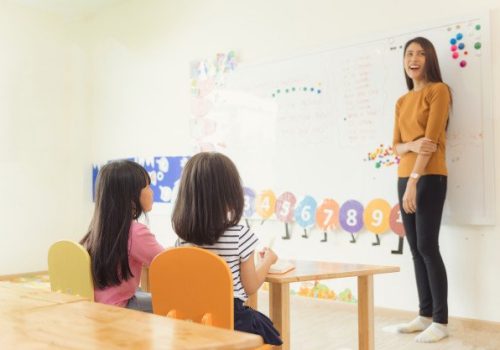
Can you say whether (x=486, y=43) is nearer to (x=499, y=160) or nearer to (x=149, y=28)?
(x=499, y=160)

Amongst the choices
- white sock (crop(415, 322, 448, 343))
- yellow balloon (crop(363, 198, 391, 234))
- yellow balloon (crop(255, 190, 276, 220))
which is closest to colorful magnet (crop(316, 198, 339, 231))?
yellow balloon (crop(363, 198, 391, 234))

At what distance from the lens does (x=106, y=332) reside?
676mm

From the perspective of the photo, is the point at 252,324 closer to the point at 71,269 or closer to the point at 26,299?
the point at 71,269

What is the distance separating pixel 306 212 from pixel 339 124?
0.61m

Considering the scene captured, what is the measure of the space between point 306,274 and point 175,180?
118 inches

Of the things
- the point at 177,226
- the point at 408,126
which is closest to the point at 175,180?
the point at 408,126

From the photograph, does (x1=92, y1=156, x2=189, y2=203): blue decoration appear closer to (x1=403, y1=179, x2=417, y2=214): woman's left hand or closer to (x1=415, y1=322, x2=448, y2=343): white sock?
(x1=403, y1=179, x2=417, y2=214): woman's left hand

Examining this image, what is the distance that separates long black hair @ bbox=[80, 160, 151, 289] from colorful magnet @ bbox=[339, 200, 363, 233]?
1.75m

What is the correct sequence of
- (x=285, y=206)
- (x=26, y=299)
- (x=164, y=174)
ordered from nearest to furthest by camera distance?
1. (x=26, y=299)
2. (x=285, y=206)
3. (x=164, y=174)

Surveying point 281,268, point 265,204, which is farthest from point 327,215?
point 281,268

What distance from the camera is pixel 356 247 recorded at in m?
3.35

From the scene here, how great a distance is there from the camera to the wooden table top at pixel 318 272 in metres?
1.56

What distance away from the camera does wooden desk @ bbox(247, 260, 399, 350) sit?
5.22 ft

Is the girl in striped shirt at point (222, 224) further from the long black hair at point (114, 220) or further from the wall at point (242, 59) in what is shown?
the wall at point (242, 59)
